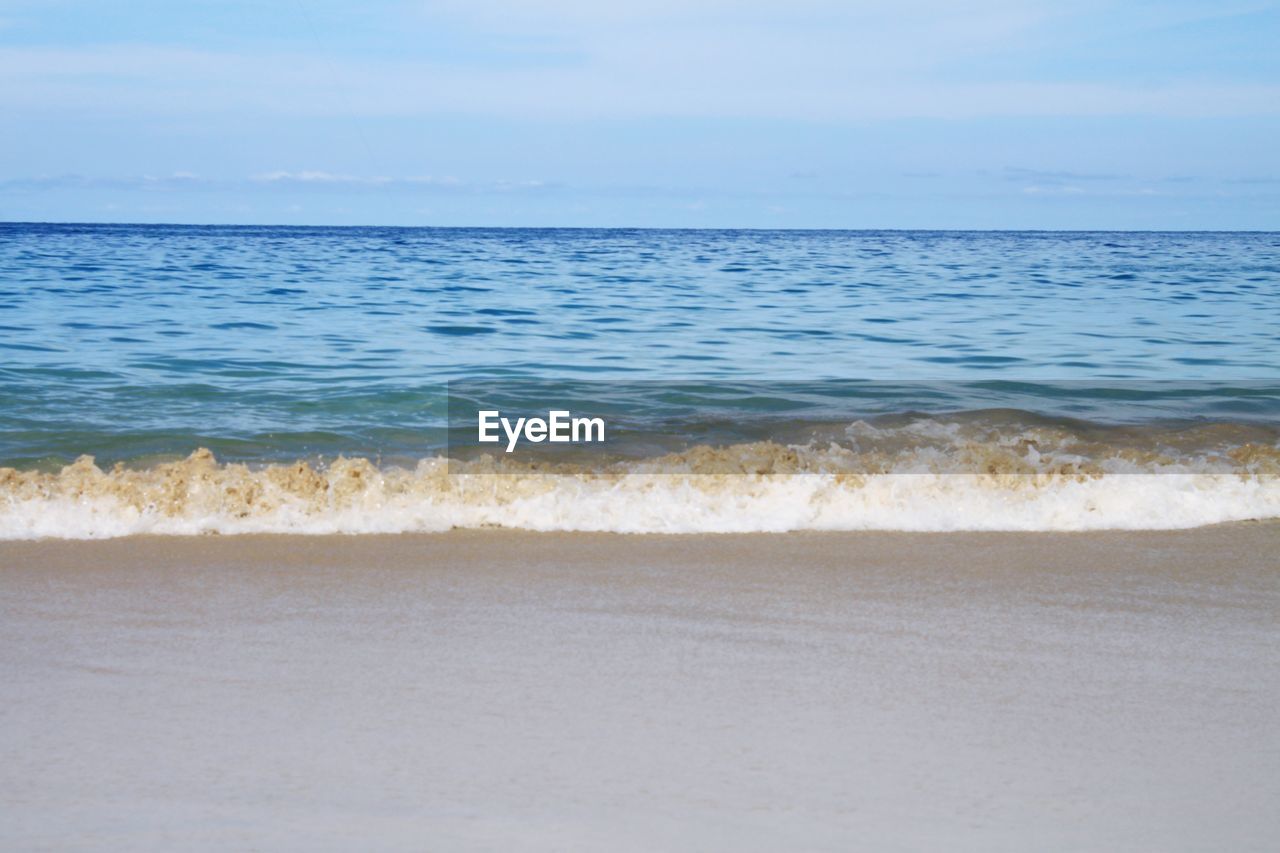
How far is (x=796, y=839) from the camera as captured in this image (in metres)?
2.39

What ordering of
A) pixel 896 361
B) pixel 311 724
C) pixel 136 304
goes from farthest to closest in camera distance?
pixel 136 304 < pixel 896 361 < pixel 311 724

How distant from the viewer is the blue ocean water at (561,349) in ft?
26.9

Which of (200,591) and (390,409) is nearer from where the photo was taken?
(200,591)

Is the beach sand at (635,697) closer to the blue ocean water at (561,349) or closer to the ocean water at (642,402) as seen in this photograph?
the ocean water at (642,402)

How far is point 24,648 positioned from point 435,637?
120 cm

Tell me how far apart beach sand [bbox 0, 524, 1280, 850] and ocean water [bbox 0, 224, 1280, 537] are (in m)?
0.53

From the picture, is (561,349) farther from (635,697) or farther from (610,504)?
(635,697)

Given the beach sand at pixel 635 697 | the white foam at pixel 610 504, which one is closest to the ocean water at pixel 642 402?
the white foam at pixel 610 504

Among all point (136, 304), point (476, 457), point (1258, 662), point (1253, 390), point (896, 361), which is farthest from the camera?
point (136, 304)

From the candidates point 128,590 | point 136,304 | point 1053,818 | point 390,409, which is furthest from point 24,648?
point 136,304

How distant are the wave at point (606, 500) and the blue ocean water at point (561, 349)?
73.4 inches

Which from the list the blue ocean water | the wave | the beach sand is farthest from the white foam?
the blue ocean water

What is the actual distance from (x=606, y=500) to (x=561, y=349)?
701cm

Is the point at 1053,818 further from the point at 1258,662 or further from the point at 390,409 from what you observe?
the point at 390,409
